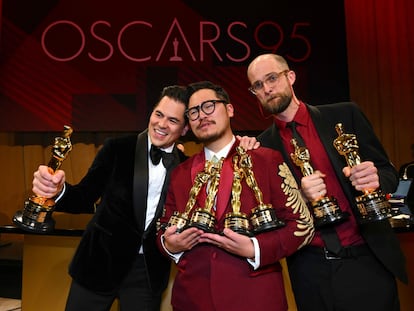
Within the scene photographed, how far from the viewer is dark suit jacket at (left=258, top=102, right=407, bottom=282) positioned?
167 cm

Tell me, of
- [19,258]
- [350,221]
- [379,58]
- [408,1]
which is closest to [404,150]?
[379,58]

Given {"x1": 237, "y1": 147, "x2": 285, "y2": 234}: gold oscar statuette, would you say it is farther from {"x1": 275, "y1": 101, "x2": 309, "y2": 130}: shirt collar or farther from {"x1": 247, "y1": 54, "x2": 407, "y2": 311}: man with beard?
{"x1": 275, "y1": 101, "x2": 309, "y2": 130}: shirt collar

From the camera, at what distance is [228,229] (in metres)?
1.34

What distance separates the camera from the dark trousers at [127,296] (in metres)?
1.82

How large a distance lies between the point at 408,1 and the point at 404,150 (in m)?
2.34

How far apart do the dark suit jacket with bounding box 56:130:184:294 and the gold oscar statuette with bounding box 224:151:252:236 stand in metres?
0.52

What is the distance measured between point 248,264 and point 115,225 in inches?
30.2

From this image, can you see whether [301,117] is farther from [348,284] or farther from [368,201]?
[348,284]

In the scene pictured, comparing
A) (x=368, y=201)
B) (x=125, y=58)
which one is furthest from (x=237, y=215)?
(x=125, y=58)

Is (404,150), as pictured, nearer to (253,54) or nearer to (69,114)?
(253,54)

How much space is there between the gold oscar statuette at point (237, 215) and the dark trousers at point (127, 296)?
733 millimetres

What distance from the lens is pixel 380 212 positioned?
4.54ft

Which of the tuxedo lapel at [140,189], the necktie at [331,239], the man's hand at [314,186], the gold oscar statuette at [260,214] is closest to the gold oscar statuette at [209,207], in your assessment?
the gold oscar statuette at [260,214]

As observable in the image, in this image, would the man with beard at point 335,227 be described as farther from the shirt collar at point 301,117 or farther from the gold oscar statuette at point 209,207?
the gold oscar statuette at point 209,207
